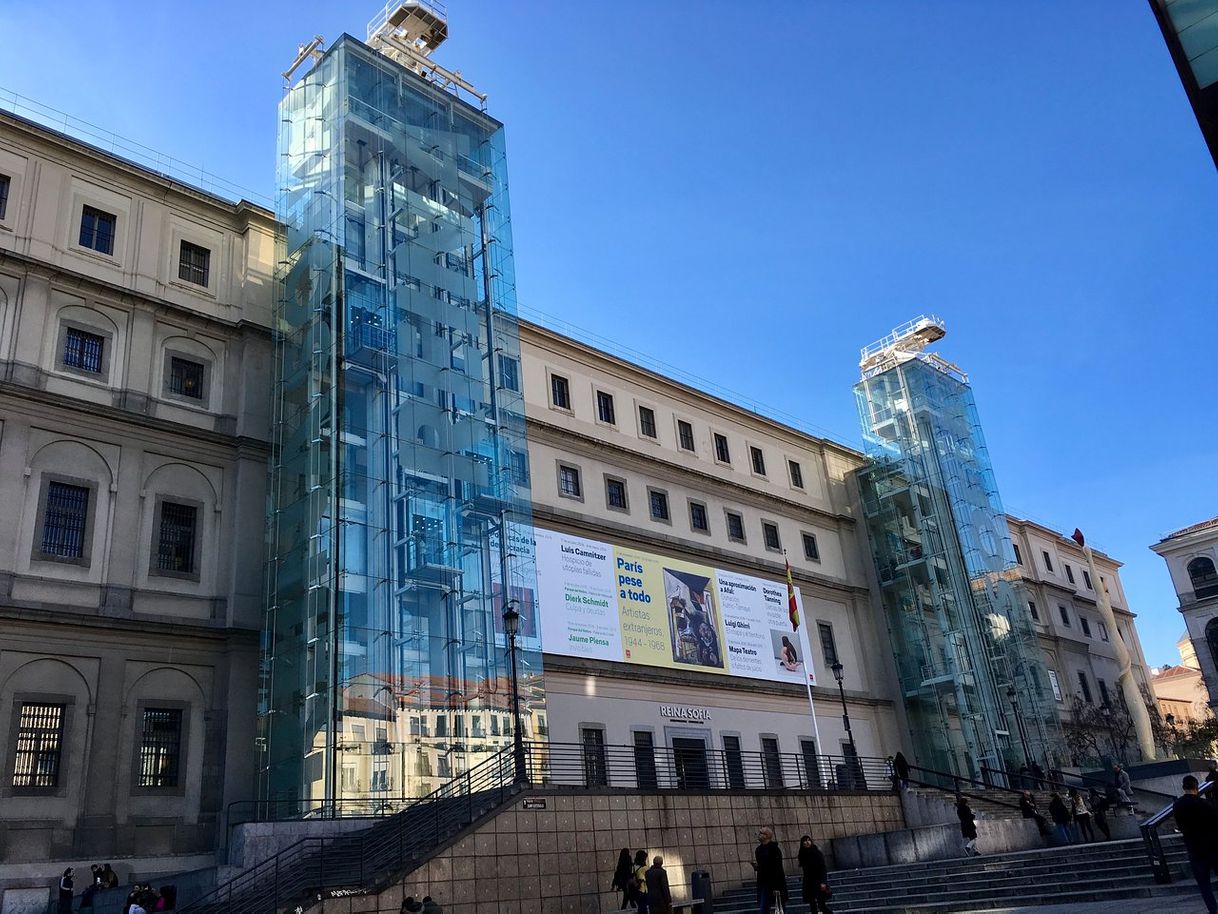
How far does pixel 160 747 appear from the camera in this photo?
2508cm

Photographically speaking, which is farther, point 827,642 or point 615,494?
point 827,642

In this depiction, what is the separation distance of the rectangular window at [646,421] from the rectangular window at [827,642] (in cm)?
1111

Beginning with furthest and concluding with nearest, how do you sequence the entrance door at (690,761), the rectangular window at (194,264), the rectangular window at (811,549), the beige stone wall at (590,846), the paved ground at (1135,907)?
1. the rectangular window at (811,549)
2. the entrance door at (690,761)
3. the rectangular window at (194,264)
4. the beige stone wall at (590,846)
5. the paved ground at (1135,907)

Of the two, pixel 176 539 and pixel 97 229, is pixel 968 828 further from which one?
pixel 97 229

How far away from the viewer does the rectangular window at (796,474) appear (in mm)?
47875

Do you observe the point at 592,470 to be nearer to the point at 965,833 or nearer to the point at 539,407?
the point at 539,407

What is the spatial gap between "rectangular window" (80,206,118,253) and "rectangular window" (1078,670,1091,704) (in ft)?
178

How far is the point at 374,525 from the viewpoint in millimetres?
27281

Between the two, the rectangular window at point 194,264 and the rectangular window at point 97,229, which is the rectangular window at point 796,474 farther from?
the rectangular window at point 97,229

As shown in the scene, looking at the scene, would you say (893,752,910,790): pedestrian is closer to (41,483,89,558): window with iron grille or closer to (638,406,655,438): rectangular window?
(638,406,655,438): rectangular window

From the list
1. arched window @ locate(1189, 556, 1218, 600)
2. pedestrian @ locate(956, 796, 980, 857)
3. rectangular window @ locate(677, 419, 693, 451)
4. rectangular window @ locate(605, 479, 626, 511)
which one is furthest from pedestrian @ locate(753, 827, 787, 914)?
arched window @ locate(1189, 556, 1218, 600)

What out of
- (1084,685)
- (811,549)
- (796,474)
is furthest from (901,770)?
(1084,685)

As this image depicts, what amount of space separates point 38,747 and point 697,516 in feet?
81.7

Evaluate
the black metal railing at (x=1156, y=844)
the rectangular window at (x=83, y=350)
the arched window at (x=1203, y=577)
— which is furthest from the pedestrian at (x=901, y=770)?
the arched window at (x=1203, y=577)
